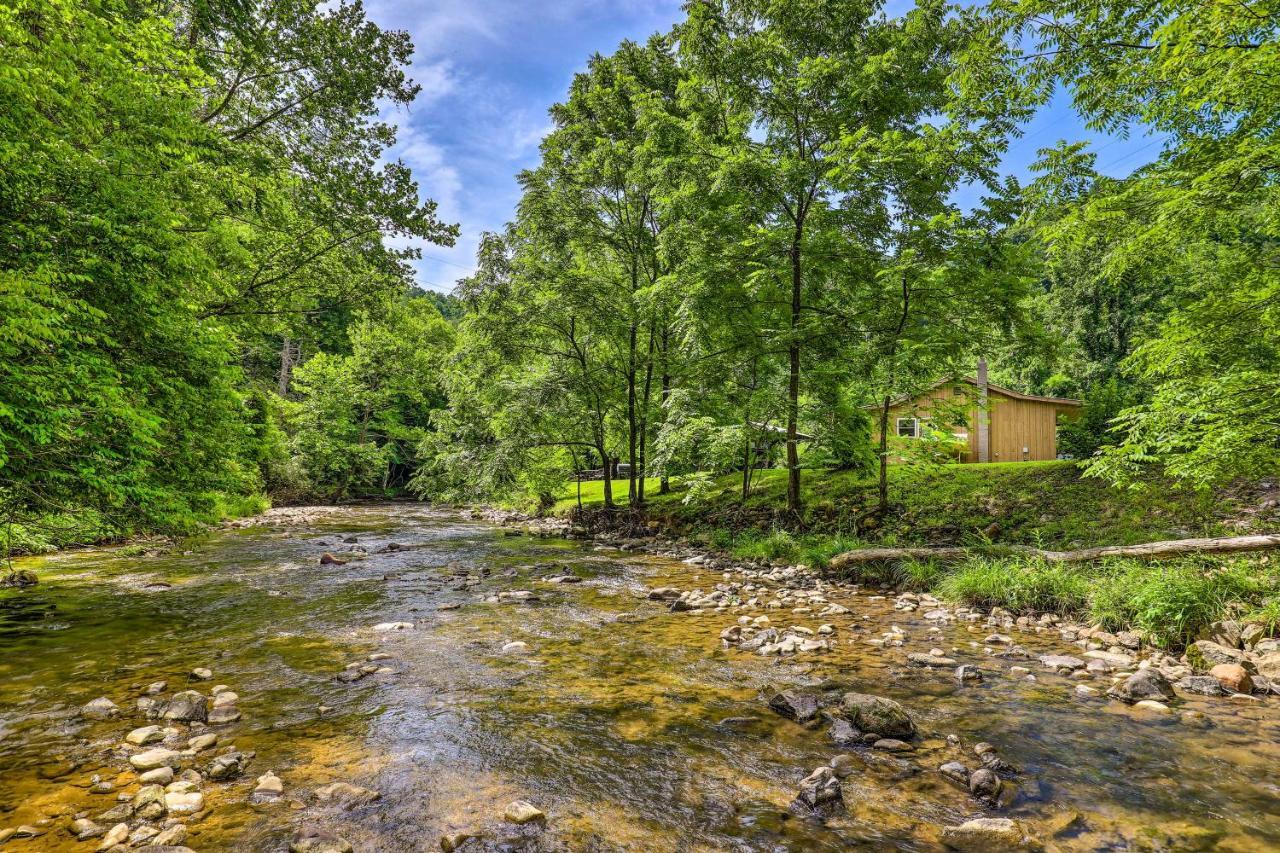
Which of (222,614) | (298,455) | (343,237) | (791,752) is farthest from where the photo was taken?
(298,455)

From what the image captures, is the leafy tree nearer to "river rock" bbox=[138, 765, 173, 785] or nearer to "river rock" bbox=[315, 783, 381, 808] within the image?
"river rock" bbox=[315, 783, 381, 808]

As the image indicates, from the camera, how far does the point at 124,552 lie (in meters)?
11.6

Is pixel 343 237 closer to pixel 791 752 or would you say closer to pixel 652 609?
pixel 652 609

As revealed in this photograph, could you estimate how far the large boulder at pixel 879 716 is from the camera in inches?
163

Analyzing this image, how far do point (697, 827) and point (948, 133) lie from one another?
1186 cm

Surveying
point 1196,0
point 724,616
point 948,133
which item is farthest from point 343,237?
point 1196,0

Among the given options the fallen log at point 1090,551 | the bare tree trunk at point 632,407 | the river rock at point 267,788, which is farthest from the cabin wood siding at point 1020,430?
the river rock at point 267,788

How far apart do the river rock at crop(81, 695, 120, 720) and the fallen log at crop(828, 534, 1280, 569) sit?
10.0 m

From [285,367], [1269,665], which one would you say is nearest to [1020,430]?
[1269,665]

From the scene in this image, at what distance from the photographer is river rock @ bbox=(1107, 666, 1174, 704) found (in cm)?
482

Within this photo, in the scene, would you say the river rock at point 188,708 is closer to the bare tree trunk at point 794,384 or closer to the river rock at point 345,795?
the river rock at point 345,795

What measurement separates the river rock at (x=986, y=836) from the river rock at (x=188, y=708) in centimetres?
531

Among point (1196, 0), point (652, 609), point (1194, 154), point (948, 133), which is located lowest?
point (652, 609)

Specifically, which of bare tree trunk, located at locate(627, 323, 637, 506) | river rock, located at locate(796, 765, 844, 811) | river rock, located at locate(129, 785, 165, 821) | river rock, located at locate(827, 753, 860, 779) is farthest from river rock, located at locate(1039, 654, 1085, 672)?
bare tree trunk, located at locate(627, 323, 637, 506)
